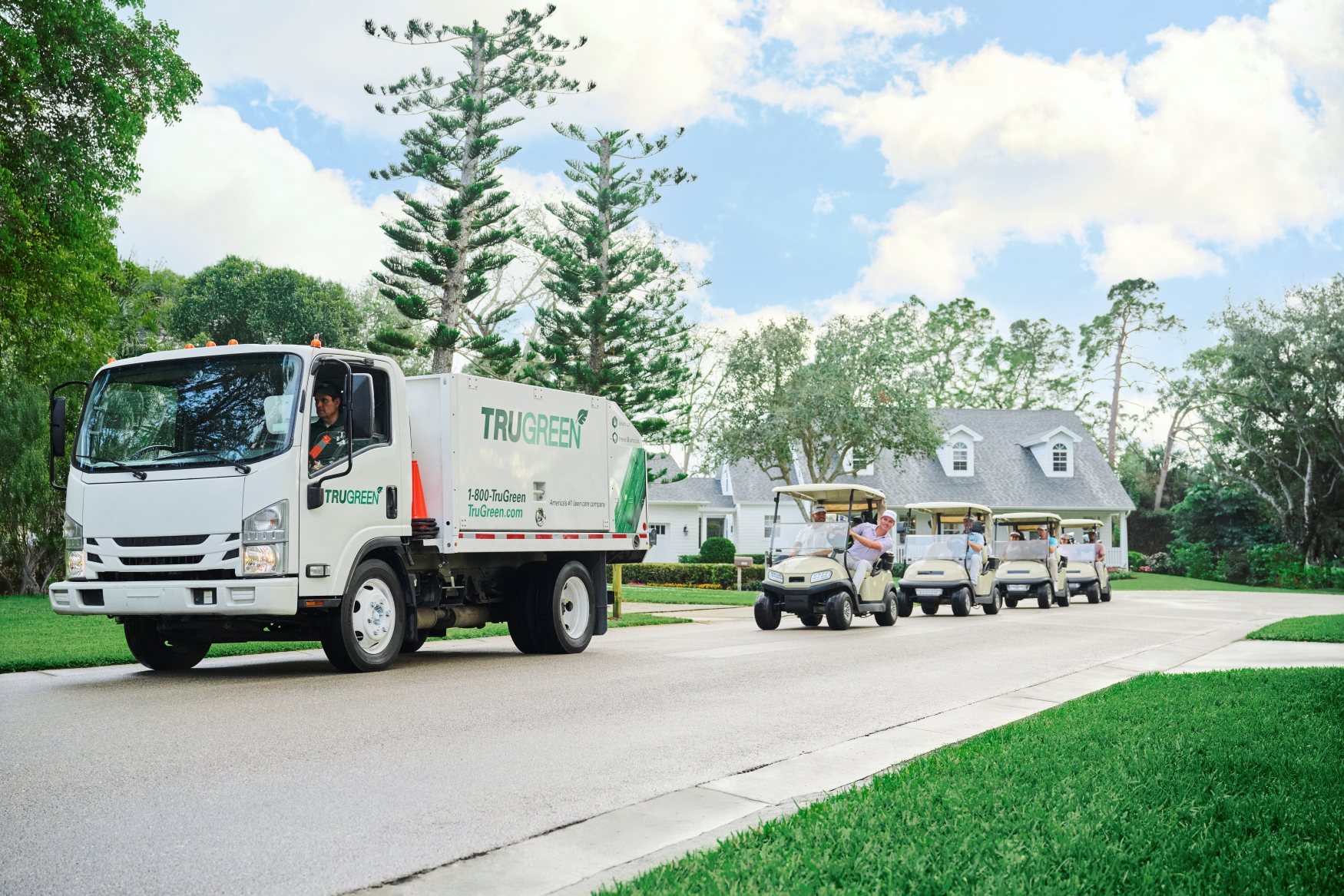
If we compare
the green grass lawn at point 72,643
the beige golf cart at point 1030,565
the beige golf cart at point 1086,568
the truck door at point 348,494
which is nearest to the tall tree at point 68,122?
the green grass lawn at point 72,643

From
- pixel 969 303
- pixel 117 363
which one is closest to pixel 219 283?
pixel 969 303

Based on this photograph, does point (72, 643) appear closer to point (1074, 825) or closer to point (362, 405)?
point (362, 405)

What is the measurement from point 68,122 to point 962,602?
19917mm

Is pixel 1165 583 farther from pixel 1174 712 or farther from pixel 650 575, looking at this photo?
pixel 1174 712

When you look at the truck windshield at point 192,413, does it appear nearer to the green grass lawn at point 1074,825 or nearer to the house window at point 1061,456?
the green grass lawn at point 1074,825

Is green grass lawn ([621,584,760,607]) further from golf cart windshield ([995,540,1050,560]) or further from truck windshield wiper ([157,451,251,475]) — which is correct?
truck windshield wiper ([157,451,251,475])

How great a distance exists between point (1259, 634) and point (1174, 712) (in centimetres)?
1095

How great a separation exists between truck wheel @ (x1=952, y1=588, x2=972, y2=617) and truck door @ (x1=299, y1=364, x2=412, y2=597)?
1490 cm

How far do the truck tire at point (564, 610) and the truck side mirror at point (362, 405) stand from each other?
11.6 feet

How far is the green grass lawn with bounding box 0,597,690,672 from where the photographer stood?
38.9 feet

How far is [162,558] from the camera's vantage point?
33.1 feet

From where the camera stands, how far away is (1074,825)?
5047mm

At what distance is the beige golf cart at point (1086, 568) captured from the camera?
3139 centimetres

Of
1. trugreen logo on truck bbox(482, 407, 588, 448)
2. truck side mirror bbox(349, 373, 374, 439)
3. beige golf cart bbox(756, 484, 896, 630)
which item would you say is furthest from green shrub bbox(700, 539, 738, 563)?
truck side mirror bbox(349, 373, 374, 439)
